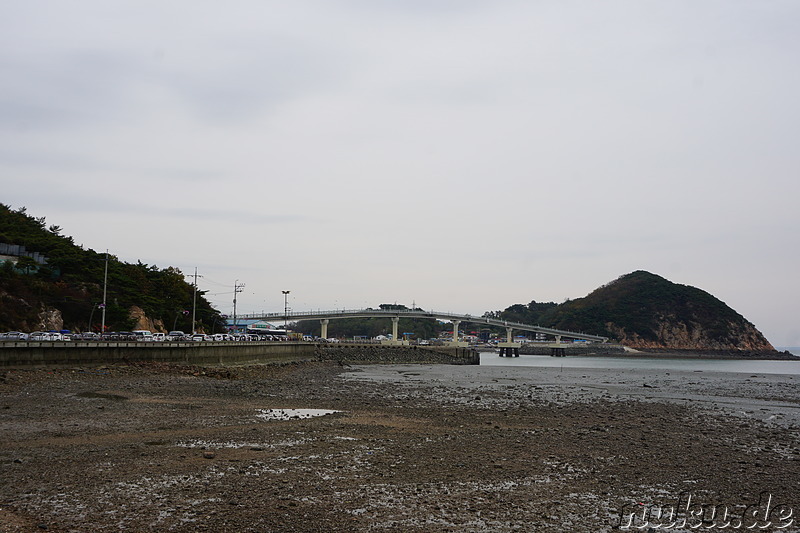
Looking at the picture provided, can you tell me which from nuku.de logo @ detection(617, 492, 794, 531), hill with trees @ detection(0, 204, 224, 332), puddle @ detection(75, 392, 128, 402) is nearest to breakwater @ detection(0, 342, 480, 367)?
puddle @ detection(75, 392, 128, 402)

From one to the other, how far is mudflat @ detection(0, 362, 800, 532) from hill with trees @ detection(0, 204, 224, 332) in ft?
136

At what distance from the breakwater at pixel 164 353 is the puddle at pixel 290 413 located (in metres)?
19.6

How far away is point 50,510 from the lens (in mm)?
9773

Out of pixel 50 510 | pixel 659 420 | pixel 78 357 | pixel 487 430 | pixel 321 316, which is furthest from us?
pixel 321 316

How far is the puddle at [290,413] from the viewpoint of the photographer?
869 inches

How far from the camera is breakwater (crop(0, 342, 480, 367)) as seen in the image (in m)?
35.4

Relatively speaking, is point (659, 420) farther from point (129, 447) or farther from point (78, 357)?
point (78, 357)

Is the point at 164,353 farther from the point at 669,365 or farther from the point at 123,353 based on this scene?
the point at 669,365

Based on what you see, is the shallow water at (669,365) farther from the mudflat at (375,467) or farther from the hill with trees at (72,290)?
the mudflat at (375,467)

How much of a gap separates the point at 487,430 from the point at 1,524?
1437 centimetres

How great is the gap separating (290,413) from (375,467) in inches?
413

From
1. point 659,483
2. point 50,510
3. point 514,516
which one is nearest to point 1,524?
point 50,510

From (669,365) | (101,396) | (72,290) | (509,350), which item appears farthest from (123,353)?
(509,350)

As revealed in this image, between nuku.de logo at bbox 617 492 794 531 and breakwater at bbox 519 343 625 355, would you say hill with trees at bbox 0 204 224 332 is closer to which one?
nuku.de logo at bbox 617 492 794 531
